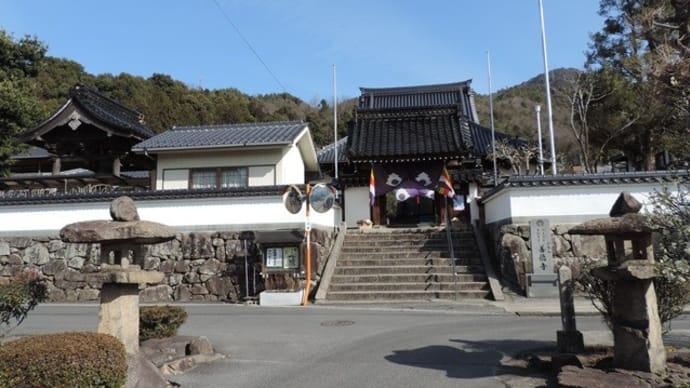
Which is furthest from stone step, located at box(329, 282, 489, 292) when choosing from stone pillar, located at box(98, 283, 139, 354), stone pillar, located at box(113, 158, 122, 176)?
stone pillar, located at box(113, 158, 122, 176)

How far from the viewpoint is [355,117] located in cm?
2303

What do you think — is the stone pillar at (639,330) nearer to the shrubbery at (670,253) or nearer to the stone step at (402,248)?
the shrubbery at (670,253)

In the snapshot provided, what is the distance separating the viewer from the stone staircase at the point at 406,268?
45.7 feet

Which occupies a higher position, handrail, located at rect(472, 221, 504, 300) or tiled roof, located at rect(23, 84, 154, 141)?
tiled roof, located at rect(23, 84, 154, 141)

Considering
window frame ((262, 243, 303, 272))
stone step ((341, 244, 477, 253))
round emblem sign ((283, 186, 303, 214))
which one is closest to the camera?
window frame ((262, 243, 303, 272))

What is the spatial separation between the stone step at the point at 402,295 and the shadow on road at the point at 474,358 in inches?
225

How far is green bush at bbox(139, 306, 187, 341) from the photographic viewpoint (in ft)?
23.8

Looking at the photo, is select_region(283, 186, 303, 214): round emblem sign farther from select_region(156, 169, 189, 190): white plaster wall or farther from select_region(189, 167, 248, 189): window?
select_region(156, 169, 189, 190): white plaster wall

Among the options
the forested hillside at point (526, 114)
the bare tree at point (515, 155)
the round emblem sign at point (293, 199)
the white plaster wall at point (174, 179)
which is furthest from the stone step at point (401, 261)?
the forested hillside at point (526, 114)

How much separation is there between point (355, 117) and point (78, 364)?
1963 cm

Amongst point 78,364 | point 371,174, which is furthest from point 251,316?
point 371,174

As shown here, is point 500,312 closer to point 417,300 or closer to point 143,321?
point 417,300

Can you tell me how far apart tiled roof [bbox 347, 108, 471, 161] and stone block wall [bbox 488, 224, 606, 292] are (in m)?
6.41

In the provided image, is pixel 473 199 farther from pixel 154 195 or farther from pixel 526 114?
pixel 526 114
